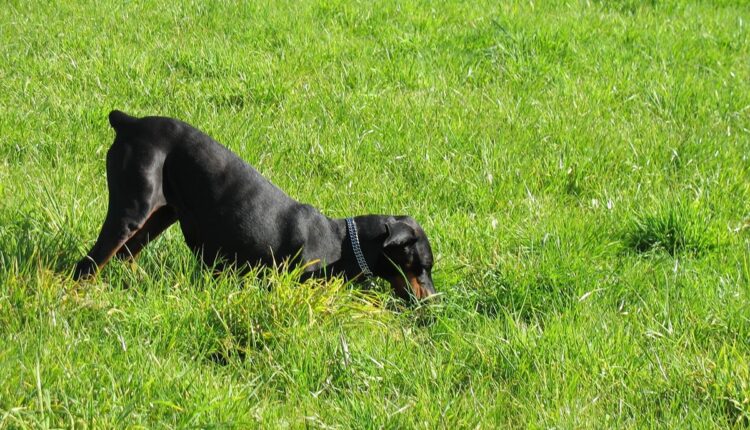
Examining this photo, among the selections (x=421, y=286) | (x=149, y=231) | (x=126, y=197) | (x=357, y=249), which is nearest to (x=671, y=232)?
(x=421, y=286)

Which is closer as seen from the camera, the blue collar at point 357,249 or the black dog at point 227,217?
the black dog at point 227,217

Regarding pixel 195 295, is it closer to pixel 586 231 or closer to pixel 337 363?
pixel 337 363

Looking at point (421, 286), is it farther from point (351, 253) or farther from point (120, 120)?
point (120, 120)

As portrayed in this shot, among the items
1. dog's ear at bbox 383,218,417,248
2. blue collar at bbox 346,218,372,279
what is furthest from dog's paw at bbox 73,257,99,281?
dog's ear at bbox 383,218,417,248

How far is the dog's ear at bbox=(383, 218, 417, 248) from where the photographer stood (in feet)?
15.4

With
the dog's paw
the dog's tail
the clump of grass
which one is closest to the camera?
the dog's paw

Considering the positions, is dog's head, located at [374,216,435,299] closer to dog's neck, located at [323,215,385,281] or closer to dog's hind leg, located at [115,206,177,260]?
dog's neck, located at [323,215,385,281]

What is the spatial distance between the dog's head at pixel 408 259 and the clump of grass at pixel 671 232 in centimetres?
127

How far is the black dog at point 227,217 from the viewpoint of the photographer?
14.8 feet

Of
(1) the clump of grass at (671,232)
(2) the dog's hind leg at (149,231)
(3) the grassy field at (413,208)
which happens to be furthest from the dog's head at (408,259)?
(1) the clump of grass at (671,232)

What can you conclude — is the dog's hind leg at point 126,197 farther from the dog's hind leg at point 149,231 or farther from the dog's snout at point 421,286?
the dog's snout at point 421,286

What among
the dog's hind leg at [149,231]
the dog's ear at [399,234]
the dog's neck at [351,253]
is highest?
the dog's hind leg at [149,231]

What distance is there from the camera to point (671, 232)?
17.6 ft

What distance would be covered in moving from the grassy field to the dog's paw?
0.07 metres
